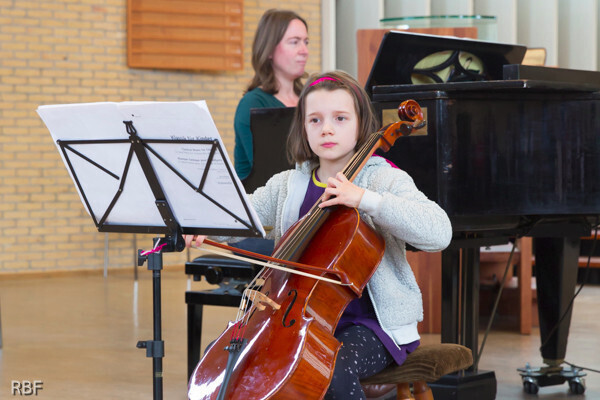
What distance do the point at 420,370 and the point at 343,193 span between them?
516mm

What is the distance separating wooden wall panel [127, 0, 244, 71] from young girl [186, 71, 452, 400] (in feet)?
20.1

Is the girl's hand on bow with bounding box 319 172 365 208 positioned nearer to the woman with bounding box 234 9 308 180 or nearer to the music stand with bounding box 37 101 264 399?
the music stand with bounding box 37 101 264 399

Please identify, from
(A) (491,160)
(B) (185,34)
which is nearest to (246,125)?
(A) (491,160)

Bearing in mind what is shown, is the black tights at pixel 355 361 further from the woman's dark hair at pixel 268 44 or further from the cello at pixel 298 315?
the woman's dark hair at pixel 268 44

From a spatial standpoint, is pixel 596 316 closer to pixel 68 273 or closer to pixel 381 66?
pixel 381 66

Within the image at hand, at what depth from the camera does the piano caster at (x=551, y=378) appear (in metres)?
3.63

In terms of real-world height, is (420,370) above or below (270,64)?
below

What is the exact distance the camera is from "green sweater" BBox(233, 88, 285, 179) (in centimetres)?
364

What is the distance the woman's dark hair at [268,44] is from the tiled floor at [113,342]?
4.58 feet

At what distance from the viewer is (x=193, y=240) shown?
2.13 meters

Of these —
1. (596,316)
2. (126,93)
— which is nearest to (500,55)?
(596,316)

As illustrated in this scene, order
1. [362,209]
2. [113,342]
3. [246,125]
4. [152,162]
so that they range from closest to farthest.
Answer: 1. [152,162]
2. [362,209]
3. [246,125]
4. [113,342]

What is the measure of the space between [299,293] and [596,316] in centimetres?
429

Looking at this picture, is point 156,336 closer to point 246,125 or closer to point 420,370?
point 420,370
